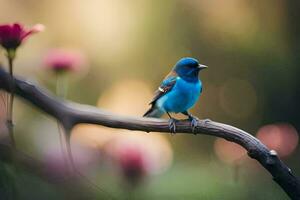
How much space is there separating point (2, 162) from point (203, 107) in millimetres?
1069

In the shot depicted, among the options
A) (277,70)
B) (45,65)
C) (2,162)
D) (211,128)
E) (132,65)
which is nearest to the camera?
(2,162)

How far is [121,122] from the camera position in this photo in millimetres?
451

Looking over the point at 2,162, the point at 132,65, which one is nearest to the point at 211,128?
the point at 2,162

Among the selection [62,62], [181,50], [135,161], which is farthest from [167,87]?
[181,50]

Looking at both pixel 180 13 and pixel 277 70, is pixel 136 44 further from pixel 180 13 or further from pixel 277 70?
pixel 277 70

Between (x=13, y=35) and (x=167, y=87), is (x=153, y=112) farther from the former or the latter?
(x=13, y=35)

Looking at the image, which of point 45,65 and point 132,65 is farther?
point 132,65

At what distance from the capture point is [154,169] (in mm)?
542

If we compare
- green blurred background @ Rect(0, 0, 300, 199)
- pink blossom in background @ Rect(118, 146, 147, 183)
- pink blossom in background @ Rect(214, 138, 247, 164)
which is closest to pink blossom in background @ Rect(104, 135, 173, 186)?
pink blossom in background @ Rect(118, 146, 147, 183)

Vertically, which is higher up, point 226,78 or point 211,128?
→ point 211,128

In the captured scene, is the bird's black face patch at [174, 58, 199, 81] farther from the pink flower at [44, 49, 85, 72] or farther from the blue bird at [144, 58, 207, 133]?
the pink flower at [44, 49, 85, 72]

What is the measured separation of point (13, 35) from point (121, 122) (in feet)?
0.33

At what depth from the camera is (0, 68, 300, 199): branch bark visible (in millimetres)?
392

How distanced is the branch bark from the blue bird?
0.24 m
